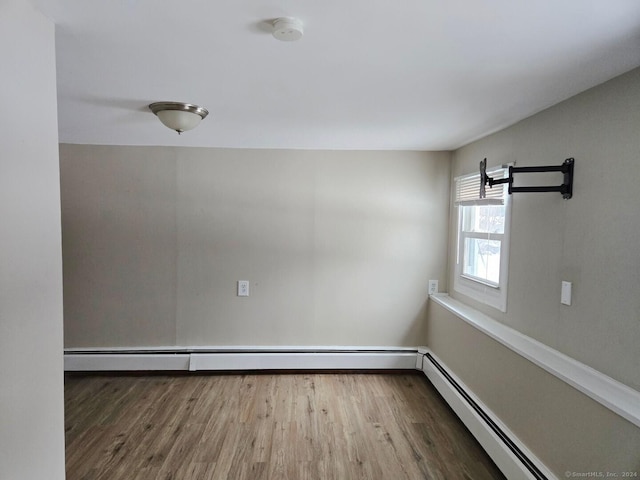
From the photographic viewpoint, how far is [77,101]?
6.40 feet

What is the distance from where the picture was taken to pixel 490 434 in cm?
212

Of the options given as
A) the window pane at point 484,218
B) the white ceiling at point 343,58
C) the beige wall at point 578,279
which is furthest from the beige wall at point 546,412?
the white ceiling at point 343,58

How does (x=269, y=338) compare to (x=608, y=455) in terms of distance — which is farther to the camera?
(x=269, y=338)

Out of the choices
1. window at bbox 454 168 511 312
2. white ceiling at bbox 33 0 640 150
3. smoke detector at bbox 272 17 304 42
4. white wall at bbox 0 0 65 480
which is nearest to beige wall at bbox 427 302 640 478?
window at bbox 454 168 511 312

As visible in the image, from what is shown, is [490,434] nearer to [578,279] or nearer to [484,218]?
[578,279]

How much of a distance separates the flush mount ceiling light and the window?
71.2 inches

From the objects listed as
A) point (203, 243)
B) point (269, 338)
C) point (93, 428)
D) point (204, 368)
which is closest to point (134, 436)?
point (93, 428)

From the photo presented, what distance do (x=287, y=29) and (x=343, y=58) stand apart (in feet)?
1.05

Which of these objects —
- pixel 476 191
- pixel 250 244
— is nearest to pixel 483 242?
pixel 476 191

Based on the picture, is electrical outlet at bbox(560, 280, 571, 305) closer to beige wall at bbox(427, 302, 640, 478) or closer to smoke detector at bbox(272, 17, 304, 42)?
beige wall at bbox(427, 302, 640, 478)

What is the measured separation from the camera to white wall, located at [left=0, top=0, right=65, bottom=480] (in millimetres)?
970

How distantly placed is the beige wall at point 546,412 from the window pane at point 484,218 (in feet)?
2.41

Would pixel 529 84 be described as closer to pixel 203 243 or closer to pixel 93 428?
pixel 203 243

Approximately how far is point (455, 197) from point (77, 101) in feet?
9.36
